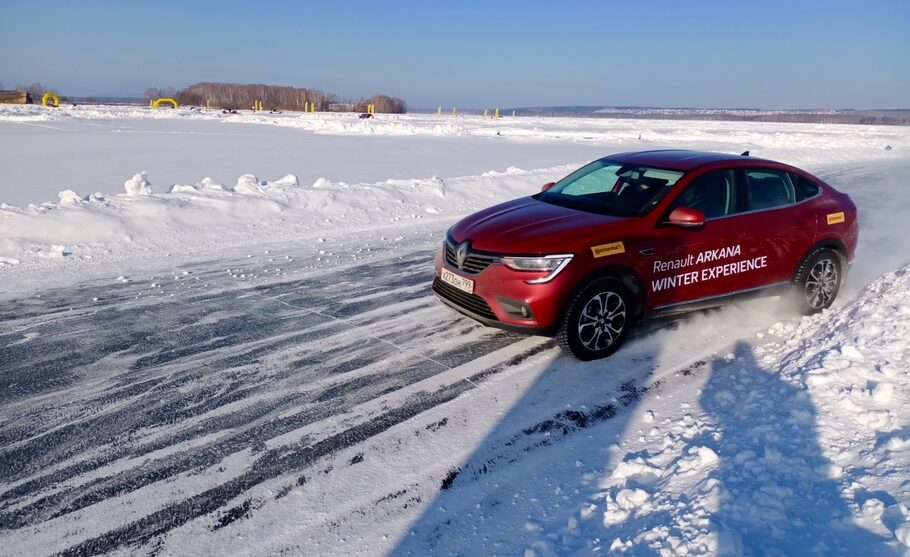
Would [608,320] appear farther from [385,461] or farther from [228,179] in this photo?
[228,179]

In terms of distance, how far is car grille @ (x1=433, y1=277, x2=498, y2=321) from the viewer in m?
5.22

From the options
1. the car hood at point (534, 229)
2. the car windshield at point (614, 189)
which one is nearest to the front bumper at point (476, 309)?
the car hood at point (534, 229)

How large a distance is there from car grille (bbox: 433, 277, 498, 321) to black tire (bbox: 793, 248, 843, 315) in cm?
334

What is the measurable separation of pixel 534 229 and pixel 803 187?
10.4ft

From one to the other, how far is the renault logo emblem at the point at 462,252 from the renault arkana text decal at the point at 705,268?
1611 mm

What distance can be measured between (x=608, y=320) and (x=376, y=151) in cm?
2049

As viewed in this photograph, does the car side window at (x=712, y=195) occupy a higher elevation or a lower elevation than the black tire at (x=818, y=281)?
higher

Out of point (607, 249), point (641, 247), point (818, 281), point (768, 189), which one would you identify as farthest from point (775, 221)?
point (607, 249)

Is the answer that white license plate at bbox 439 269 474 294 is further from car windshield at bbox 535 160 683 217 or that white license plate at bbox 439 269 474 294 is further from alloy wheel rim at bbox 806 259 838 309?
alloy wheel rim at bbox 806 259 838 309

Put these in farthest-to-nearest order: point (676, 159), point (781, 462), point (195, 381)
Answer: point (676, 159) → point (195, 381) → point (781, 462)

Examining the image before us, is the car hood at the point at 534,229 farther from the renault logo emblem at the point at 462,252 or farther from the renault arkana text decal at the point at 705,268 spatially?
Answer: the renault arkana text decal at the point at 705,268

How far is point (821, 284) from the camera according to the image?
6.50m

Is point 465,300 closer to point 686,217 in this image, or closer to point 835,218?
point 686,217

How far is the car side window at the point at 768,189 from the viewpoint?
6.02m
